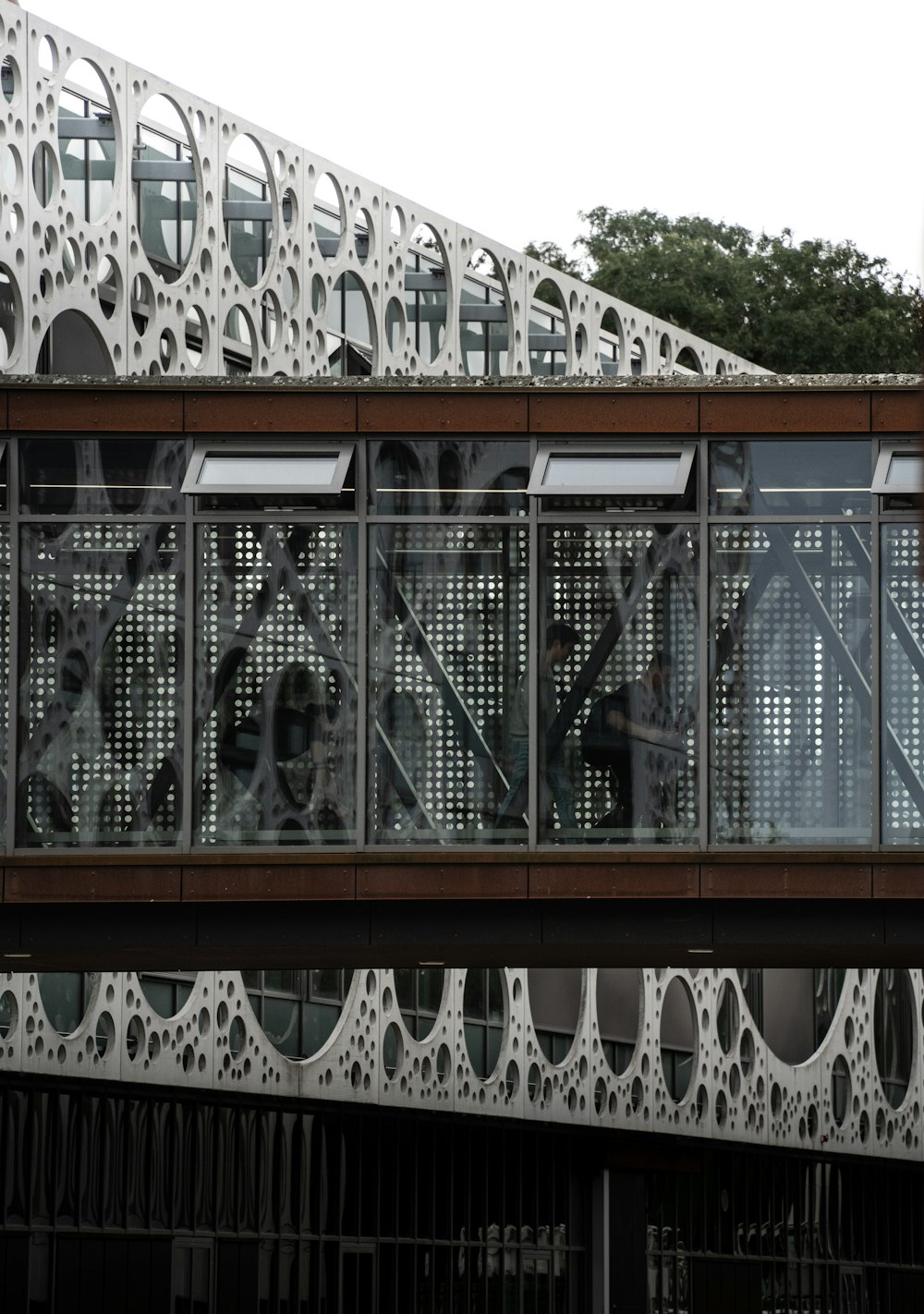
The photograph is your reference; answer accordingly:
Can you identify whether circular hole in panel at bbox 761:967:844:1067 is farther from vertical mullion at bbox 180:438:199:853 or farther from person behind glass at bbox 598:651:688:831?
vertical mullion at bbox 180:438:199:853

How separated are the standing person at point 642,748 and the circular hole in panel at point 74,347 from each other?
35.5 feet

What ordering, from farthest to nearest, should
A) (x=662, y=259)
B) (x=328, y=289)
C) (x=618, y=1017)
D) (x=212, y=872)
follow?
(x=662, y=259) < (x=618, y=1017) < (x=328, y=289) < (x=212, y=872)

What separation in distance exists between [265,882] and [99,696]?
63.9 inches

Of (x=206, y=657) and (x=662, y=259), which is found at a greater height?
(x=662, y=259)

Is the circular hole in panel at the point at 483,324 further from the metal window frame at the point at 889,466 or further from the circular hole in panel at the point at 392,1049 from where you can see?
the metal window frame at the point at 889,466

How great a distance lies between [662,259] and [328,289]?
92.8 feet

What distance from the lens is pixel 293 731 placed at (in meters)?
15.8

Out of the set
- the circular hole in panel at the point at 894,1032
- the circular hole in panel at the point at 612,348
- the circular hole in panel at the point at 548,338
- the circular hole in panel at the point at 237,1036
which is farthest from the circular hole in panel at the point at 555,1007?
the circular hole in panel at the point at 612,348

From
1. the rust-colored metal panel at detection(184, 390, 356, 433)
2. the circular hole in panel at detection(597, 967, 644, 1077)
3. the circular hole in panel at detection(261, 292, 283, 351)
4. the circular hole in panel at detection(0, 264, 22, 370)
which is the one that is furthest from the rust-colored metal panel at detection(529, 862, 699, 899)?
the circular hole in panel at detection(597, 967, 644, 1077)

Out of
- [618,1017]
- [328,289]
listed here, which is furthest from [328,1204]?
[328,289]

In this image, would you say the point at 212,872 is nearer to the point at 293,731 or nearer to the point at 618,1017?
the point at 293,731

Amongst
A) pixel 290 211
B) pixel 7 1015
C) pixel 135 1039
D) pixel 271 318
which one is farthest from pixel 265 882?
pixel 290 211

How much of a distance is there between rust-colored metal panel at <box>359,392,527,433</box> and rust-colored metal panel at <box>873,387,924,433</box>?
2.27m

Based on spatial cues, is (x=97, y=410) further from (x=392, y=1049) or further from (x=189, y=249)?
(x=392, y=1049)
